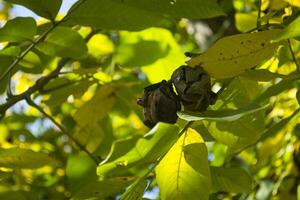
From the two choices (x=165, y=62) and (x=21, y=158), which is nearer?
(x=21, y=158)

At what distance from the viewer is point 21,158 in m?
0.95

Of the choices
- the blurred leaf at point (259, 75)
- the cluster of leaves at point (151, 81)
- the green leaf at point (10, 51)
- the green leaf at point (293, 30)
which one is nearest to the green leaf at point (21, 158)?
the cluster of leaves at point (151, 81)

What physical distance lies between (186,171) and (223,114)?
5.4 inches

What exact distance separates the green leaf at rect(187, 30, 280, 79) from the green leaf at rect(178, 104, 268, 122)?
70 millimetres

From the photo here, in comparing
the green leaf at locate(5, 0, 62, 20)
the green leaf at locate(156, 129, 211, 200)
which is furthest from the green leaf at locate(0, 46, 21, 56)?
the green leaf at locate(156, 129, 211, 200)

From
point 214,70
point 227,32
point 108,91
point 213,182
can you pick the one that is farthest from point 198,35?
point 214,70

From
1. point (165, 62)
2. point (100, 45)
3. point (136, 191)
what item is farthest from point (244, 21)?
point (136, 191)

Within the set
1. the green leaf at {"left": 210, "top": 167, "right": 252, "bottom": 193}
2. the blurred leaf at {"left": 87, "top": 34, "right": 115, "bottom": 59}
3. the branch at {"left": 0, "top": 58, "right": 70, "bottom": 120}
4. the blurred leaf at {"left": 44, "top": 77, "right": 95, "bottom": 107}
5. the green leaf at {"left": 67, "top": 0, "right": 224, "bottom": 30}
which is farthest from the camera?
the blurred leaf at {"left": 87, "top": 34, "right": 115, "bottom": 59}

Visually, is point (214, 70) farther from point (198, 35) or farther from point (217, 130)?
point (198, 35)

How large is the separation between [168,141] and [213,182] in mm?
254

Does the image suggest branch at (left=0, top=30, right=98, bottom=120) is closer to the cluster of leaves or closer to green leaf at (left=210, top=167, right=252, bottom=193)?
the cluster of leaves

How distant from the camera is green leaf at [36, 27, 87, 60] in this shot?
3.37 feet

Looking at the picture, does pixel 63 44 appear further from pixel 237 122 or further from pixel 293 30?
pixel 293 30

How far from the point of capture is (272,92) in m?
0.90
